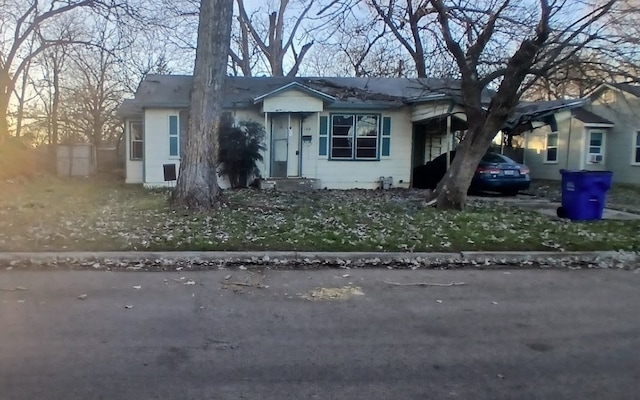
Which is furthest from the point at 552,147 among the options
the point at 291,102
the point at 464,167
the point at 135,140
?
the point at 135,140

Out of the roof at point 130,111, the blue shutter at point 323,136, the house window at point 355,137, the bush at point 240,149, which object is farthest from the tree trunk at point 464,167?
the roof at point 130,111

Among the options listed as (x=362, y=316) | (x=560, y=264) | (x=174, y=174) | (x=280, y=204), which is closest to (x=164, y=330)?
(x=362, y=316)

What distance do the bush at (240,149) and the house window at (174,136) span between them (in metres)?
1.97

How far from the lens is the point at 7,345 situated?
4.25 metres

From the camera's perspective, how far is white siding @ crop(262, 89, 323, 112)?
18188mm

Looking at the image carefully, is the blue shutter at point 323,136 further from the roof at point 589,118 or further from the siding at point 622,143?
the roof at point 589,118

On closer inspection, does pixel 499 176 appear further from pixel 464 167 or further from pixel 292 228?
pixel 292 228

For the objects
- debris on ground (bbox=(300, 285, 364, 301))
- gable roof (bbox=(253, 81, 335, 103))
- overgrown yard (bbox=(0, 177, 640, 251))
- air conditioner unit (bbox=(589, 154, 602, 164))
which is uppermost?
gable roof (bbox=(253, 81, 335, 103))

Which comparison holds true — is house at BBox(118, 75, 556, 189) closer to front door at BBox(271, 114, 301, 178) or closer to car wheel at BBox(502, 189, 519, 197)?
front door at BBox(271, 114, 301, 178)

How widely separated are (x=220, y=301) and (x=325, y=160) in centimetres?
1411

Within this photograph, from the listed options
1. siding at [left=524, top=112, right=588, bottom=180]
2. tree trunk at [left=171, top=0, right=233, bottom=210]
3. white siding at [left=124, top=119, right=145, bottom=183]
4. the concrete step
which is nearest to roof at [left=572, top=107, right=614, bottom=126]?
siding at [left=524, top=112, right=588, bottom=180]

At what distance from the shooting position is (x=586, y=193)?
11133mm

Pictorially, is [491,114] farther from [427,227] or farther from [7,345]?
[7,345]

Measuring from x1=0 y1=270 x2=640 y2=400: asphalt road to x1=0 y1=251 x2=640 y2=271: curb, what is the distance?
1.57ft
